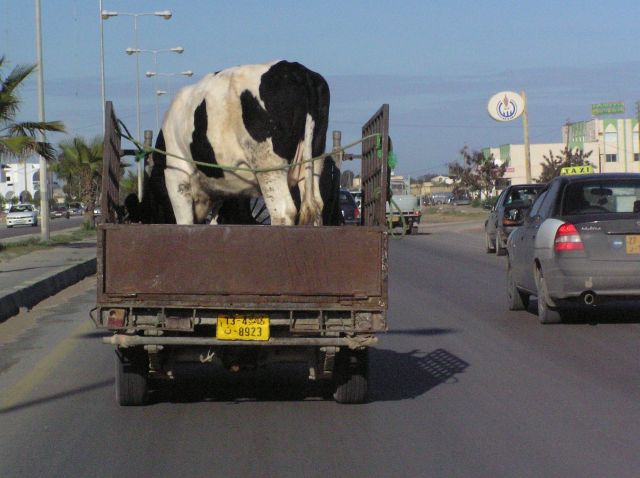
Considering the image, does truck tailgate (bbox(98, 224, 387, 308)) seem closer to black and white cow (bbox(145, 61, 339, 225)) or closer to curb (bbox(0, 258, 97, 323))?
black and white cow (bbox(145, 61, 339, 225))

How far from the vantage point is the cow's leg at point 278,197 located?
26.3 feet

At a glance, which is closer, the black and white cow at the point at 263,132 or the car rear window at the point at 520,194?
the black and white cow at the point at 263,132

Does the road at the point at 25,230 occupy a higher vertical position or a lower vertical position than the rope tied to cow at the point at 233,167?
lower

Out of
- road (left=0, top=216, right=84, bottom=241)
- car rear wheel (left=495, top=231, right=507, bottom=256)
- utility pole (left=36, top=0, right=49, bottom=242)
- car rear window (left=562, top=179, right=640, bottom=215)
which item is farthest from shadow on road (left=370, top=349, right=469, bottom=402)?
road (left=0, top=216, right=84, bottom=241)

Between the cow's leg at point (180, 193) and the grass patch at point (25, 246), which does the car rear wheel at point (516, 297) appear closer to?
the cow's leg at point (180, 193)

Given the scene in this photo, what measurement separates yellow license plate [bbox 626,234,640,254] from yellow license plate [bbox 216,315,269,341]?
6.33 metres

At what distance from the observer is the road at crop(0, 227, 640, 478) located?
21.4 feet

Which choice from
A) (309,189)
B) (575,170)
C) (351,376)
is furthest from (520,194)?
(309,189)

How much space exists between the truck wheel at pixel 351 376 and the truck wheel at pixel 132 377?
1.39 m

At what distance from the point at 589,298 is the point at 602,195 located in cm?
136

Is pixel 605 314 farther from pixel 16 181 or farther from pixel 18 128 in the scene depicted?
pixel 16 181

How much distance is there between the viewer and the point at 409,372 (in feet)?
33.0

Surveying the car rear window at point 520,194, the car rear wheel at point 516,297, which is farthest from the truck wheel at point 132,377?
the car rear window at point 520,194

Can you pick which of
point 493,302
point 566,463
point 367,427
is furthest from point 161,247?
point 493,302
